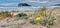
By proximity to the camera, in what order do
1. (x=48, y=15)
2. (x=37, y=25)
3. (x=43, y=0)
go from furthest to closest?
(x=43, y=0), (x=48, y=15), (x=37, y=25)

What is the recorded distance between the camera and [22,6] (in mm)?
4305

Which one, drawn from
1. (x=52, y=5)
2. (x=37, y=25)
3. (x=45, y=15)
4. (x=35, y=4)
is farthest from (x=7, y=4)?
(x=37, y=25)

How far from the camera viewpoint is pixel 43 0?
421 cm

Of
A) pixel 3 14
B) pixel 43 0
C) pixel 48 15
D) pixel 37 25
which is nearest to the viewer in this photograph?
pixel 37 25

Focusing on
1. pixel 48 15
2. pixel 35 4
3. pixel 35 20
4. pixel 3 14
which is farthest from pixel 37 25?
pixel 35 4

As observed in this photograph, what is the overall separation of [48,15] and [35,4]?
1.12 m

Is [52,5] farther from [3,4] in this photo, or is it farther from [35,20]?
[35,20]

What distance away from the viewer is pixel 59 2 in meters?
4.23

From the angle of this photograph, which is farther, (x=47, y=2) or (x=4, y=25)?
(x=47, y=2)

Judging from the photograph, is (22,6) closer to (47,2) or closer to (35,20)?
(47,2)

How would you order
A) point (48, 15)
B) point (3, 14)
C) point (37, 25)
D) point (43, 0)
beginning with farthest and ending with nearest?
point (43, 0) → point (3, 14) → point (48, 15) → point (37, 25)

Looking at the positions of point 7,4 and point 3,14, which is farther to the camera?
point 7,4

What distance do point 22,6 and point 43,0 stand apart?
1.52 feet

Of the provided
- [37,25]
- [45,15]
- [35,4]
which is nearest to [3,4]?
[35,4]
